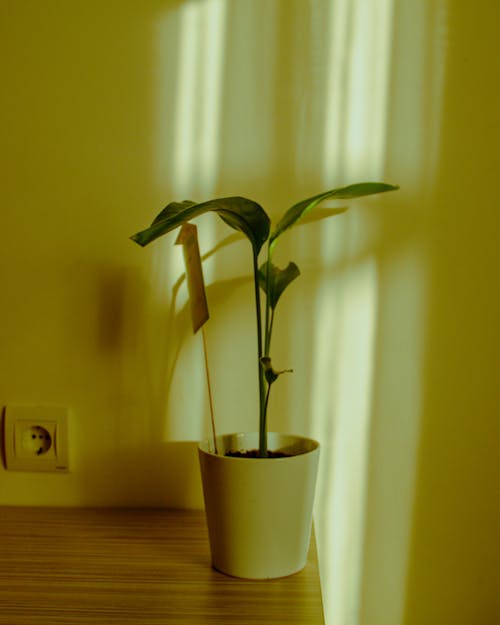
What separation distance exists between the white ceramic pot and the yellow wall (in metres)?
0.21

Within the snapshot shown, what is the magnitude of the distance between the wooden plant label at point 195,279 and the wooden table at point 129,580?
0.30m

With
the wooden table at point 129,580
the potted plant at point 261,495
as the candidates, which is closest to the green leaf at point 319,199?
the potted plant at point 261,495

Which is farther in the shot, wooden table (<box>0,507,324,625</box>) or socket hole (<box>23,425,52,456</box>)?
socket hole (<box>23,425,52,456</box>)

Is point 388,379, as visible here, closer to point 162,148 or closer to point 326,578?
point 326,578

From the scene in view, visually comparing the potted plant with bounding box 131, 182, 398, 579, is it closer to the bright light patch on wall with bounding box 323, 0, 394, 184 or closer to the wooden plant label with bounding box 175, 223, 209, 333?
the wooden plant label with bounding box 175, 223, 209, 333

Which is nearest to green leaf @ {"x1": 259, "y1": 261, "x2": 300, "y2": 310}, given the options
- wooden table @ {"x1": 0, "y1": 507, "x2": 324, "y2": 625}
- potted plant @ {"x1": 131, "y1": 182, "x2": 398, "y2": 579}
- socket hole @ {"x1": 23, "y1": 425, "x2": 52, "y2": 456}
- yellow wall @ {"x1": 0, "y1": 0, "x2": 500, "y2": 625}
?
potted plant @ {"x1": 131, "y1": 182, "x2": 398, "y2": 579}

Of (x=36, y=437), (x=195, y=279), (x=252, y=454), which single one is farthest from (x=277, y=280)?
(x=36, y=437)

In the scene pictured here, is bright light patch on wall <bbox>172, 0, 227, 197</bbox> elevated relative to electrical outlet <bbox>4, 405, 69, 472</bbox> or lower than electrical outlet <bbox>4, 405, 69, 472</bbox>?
elevated

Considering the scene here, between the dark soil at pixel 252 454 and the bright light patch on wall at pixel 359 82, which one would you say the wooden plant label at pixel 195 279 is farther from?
the bright light patch on wall at pixel 359 82

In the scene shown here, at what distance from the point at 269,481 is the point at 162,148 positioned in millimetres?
527

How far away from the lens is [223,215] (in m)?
0.77

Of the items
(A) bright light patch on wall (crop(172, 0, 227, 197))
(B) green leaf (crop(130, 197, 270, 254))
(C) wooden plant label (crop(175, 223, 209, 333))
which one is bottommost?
(C) wooden plant label (crop(175, 223, 209, 333))

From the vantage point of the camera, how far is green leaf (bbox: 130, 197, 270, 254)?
0.67m

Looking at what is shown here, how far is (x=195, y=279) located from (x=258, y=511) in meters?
0.30
